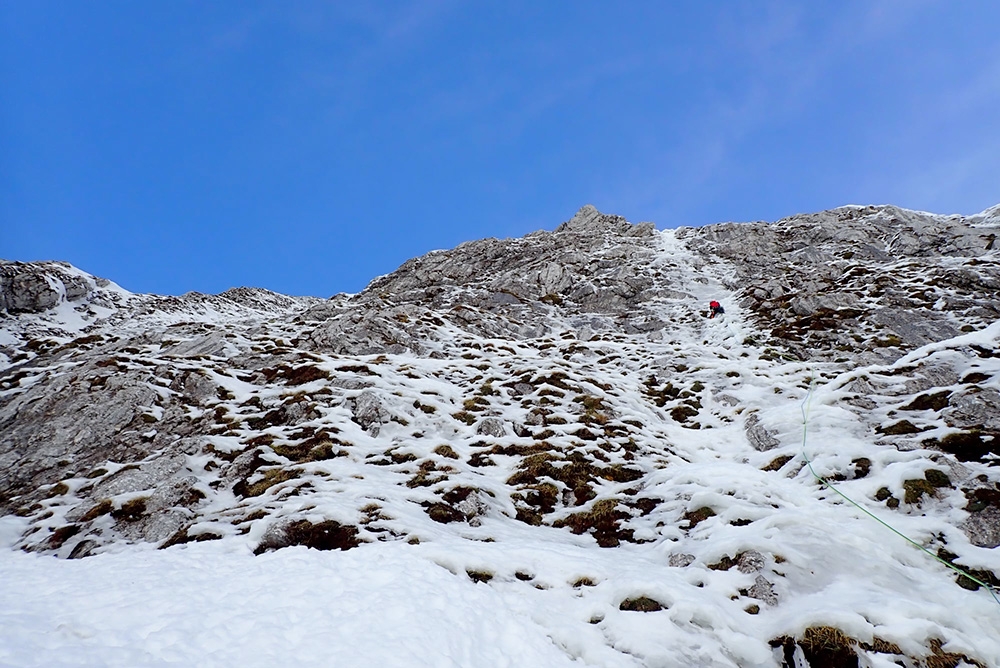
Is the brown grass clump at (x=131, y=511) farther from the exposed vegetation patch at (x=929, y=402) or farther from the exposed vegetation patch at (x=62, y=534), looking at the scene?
the exposed vegetation patch at (x=929, y=402)

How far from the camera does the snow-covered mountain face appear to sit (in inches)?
291

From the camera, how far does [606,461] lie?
14664mm

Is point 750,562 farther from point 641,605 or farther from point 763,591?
point 641,605

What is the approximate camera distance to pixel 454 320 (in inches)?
1362

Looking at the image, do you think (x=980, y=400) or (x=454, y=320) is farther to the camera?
(x=454, y=320)

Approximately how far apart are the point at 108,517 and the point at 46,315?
48.5 meters

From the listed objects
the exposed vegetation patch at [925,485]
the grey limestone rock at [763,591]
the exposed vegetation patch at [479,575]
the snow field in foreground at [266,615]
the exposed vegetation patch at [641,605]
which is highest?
the exposed vegetation patch at [925,485]

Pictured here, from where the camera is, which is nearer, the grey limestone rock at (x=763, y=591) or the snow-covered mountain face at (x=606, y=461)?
the snow-covered mountain face at (x=606, y=461)

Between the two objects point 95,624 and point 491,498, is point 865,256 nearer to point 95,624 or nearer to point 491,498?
point 491,498

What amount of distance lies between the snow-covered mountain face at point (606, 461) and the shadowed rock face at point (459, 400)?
10 cm

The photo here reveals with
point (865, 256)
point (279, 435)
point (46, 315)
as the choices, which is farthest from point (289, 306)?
point (865, 256)

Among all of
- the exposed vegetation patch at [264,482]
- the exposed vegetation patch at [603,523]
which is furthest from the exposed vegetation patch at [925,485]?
the exposed vegetation patch at [264,482]

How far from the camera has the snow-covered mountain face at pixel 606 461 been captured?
7.38 meters

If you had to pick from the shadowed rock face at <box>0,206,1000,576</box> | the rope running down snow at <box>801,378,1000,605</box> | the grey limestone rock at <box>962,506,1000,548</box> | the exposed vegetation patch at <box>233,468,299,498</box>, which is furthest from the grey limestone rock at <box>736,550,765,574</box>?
the exposed vegetation patch at <box>233,468,299,498</box>
